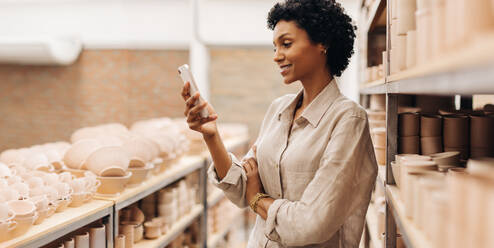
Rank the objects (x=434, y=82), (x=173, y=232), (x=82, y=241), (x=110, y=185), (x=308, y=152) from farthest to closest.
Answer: (x=173, y=232)
(x=110, y=185)
(x=82, y=241)
(x=308, y=152)
(x=434, y=82)

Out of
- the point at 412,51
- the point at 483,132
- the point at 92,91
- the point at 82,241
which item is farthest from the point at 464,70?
the point at 92,91

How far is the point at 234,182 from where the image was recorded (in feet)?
5.19

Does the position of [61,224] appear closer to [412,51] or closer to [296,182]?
[296,182]

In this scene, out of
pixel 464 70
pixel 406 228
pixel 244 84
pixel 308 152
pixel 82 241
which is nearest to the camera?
pixel 464 70

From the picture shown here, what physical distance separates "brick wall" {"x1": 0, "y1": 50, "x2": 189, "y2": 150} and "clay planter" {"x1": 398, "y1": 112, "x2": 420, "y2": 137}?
467 cm

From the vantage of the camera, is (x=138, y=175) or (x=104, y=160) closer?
(x=104, y=160)

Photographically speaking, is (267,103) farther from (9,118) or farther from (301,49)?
(301,49)

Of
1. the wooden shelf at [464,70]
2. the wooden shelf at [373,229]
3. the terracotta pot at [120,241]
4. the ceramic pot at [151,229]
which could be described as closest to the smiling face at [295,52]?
the wooden shelf at [464,70]

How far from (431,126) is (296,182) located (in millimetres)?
537

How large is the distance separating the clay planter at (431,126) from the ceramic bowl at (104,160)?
1.44m

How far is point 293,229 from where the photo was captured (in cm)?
136

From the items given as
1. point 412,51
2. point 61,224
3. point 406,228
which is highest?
point 412,51

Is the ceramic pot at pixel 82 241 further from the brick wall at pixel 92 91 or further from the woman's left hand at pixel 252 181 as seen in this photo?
the brick wall at pixel 92 91

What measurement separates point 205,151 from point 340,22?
221 cm
